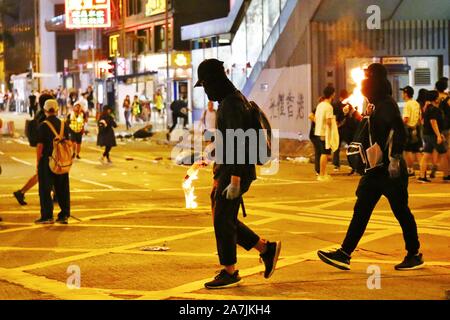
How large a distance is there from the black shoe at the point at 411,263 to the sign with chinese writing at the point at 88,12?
3597cm

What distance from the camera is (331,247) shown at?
10117 millimetres

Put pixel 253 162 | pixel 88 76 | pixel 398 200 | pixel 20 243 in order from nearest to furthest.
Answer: pixel 253 162
pixel 398 200
pixel 20 243
pixel 88 76

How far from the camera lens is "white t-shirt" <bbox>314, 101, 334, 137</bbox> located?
17.9m

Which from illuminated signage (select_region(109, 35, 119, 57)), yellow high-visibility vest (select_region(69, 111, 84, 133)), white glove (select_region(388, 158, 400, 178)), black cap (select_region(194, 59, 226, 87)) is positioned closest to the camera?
black cap (select_region(194, 59, 226, 87))

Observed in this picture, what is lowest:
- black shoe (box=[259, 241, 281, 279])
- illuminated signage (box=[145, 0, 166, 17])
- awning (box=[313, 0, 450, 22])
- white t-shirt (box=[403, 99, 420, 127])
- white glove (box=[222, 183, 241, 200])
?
black shoe (box=[259, 241, 281, 279])

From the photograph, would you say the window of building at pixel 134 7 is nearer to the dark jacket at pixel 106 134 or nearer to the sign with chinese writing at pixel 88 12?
the sign with chinese writing at pixel 88 12

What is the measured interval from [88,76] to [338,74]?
3880 cm

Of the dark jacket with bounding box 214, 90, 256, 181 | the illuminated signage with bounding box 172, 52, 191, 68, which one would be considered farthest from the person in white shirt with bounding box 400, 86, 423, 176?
the illuminated signage with bounding box 172, 52, 191, 68

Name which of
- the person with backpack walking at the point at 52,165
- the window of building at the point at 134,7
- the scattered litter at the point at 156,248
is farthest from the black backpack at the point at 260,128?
the window of building at the point at 134,7

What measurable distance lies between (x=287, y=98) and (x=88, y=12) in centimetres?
1821

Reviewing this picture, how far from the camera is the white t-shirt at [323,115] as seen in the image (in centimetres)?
1792

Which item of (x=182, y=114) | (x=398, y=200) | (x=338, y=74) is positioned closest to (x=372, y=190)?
(x=398, y=200)

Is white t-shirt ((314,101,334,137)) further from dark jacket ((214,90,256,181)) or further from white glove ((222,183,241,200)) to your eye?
white glove ((222,183,241,200))
